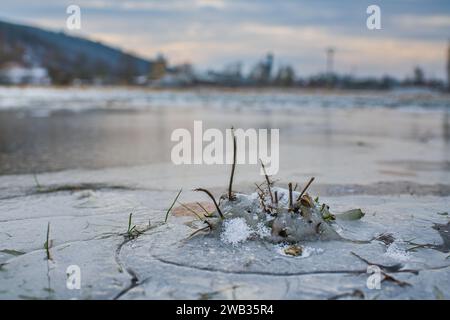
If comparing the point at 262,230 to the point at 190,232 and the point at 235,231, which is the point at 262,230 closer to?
the point at 235,231

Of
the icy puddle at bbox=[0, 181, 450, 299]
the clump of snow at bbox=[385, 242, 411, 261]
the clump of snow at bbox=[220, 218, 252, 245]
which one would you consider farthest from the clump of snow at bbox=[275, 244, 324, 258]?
the clump of snow at bbox=[385, 242, 411, 261]

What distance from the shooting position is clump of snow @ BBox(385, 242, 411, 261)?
225 cm

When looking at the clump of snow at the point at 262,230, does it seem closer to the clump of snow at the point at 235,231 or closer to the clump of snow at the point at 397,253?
the clump of snow at the point at 235,231

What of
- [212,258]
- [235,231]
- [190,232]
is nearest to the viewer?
[212,258]

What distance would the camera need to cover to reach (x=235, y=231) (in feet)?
7.93

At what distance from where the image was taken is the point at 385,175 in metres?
4.75

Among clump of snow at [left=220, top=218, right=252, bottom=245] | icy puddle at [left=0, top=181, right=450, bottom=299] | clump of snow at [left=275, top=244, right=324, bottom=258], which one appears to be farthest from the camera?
clump of snow at [left=220, top=218, right=252, bottom=245]

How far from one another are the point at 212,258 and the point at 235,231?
26 cm

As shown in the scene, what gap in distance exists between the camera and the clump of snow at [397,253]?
2.25 m

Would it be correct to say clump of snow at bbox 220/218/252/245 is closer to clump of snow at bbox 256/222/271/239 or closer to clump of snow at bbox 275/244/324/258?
clump of snow at bbox 256/222/271/239

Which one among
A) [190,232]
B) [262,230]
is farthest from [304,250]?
[190,232]

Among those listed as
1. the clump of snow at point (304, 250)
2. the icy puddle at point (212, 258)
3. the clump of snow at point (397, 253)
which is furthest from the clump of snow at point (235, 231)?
the clump of snow at point (397, 253)
